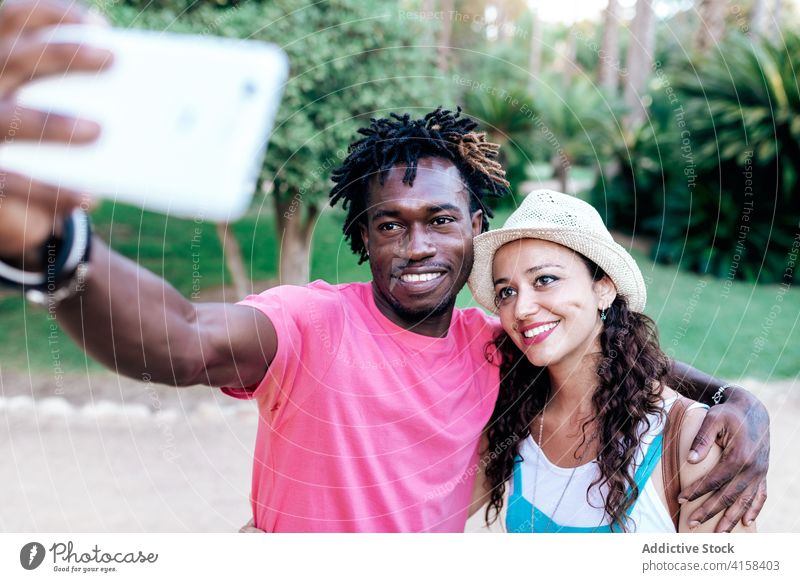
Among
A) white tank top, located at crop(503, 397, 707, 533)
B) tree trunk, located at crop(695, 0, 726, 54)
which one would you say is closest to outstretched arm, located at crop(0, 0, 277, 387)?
white tank top, located at crop(503, 397, 707, 533)

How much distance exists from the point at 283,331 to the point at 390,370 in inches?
12.0

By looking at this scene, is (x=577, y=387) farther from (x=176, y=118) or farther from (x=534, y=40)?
(x=534, y=40)

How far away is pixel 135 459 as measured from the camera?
11.7 feet

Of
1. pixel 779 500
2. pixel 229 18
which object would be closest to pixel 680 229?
pixel 779 500

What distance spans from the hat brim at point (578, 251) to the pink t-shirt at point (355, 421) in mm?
191

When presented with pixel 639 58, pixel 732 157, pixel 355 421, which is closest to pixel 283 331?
pixel 355 421

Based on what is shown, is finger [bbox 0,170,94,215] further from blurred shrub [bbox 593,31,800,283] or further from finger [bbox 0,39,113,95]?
blurred shrub [bbox 593,31,800,283]

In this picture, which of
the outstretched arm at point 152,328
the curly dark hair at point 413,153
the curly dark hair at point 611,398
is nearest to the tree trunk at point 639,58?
the curly dark hair at point 413,153

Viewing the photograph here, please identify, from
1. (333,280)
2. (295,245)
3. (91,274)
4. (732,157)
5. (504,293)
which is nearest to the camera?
(91,274)

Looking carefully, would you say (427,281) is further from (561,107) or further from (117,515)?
(561,107)

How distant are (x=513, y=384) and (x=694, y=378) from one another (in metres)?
0.47

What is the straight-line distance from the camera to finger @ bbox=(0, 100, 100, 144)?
0.88 m

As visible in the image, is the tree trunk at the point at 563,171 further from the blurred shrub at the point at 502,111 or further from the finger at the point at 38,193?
the finger at the point at 38,193
